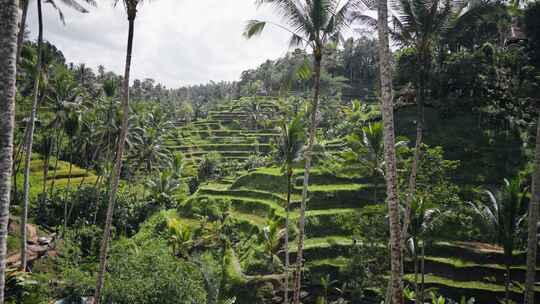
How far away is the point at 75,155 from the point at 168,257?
2888 centimetres

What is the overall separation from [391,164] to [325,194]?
16.7 metres

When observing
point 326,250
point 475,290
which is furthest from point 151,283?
point 475,290

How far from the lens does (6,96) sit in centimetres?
463

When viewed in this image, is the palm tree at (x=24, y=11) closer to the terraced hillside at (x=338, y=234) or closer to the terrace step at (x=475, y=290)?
the terraced hillside at (x=338, y=234)

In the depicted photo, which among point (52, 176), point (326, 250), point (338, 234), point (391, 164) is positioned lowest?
point (326, 250)

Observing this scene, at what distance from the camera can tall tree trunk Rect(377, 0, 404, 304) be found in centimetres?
652

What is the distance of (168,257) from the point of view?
56.8 feet

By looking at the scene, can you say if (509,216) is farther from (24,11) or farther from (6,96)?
(24,11)

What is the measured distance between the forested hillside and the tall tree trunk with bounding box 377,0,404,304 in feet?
0.09

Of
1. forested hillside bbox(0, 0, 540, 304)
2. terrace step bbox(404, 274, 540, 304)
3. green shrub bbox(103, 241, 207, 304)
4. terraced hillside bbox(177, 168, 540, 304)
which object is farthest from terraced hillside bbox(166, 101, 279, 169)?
terrace step bbox(404, 274, 540, 304)

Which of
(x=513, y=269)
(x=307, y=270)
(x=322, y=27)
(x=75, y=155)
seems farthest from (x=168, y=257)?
(x=75, y=155)

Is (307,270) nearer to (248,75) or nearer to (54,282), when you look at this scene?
(54,282)

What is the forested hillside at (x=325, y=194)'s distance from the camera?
1055 centimetres

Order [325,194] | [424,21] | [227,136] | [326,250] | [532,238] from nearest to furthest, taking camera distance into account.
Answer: [532,238] → [424,21] → [326,250] → [325,194] → [227,136]
